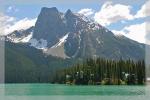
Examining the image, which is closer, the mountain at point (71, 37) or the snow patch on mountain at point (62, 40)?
the mountain at point (71, 37)

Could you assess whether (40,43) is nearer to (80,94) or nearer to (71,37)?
(71,37)

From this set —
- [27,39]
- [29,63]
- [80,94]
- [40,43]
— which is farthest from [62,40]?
[80,94]

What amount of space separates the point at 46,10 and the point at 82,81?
3138cm

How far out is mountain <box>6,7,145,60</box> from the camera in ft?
220

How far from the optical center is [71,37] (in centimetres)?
6975

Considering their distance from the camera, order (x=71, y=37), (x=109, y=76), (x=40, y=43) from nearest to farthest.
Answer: (x=109, y=76) → (x=40, y=43) → (x=71, y=37)

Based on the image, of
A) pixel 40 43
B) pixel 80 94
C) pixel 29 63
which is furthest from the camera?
pixel 40 43

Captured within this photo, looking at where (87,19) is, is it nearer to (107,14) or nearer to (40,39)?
(107,14)

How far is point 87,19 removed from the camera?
6944 cm

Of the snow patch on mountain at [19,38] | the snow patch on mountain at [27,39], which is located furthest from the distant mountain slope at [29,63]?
the snow patch on mountain at [27,39]

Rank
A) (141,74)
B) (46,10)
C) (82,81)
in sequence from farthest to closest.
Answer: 1. (46,10)
2. (82,81)
3. (141,74)

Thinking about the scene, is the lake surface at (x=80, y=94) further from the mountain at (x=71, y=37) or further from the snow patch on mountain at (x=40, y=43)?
the snow patch on mountain at (x=40, y=43)

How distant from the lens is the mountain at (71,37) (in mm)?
66938

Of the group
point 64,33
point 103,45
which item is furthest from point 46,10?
point 103,45
